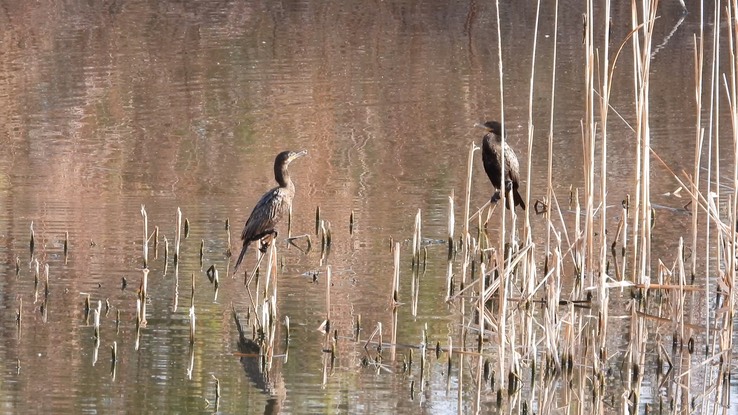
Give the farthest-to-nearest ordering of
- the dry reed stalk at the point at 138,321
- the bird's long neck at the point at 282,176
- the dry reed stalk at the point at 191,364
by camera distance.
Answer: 1. the bird's long neck at the point at 282,176
2. the dry reed stalk at the point at 138,321
3. the dry reed stalk at the point at 191,364

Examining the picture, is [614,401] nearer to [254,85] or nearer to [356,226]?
[356,226]

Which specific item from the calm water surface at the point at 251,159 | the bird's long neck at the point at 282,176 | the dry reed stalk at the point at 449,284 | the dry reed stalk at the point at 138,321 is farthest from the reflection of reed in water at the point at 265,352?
the bird's long neck at the point at 282,176

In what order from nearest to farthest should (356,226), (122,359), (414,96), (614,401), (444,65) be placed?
1. (614,401)
2. (122,359)
3. (356,226)
4. (414,96)
5. (444,65)

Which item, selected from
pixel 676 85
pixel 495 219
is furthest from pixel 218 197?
pixel 676 85

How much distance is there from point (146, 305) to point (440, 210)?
3.57 metres

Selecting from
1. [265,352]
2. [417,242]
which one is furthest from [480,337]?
[417,242]

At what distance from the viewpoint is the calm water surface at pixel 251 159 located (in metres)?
6.73

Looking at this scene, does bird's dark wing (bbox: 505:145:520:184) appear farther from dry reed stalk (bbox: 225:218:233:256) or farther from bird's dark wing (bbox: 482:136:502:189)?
dry reed stalk (bbox: 225:218:233:256)

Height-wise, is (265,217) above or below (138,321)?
above

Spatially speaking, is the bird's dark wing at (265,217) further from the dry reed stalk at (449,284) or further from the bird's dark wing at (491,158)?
the bird's dark wing at (491,158)

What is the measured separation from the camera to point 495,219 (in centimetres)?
1062

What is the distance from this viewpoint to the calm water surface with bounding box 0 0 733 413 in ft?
Result: 22.1

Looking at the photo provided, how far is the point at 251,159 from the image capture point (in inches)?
528

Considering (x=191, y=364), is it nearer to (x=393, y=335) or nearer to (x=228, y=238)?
(x=393, y=335)
